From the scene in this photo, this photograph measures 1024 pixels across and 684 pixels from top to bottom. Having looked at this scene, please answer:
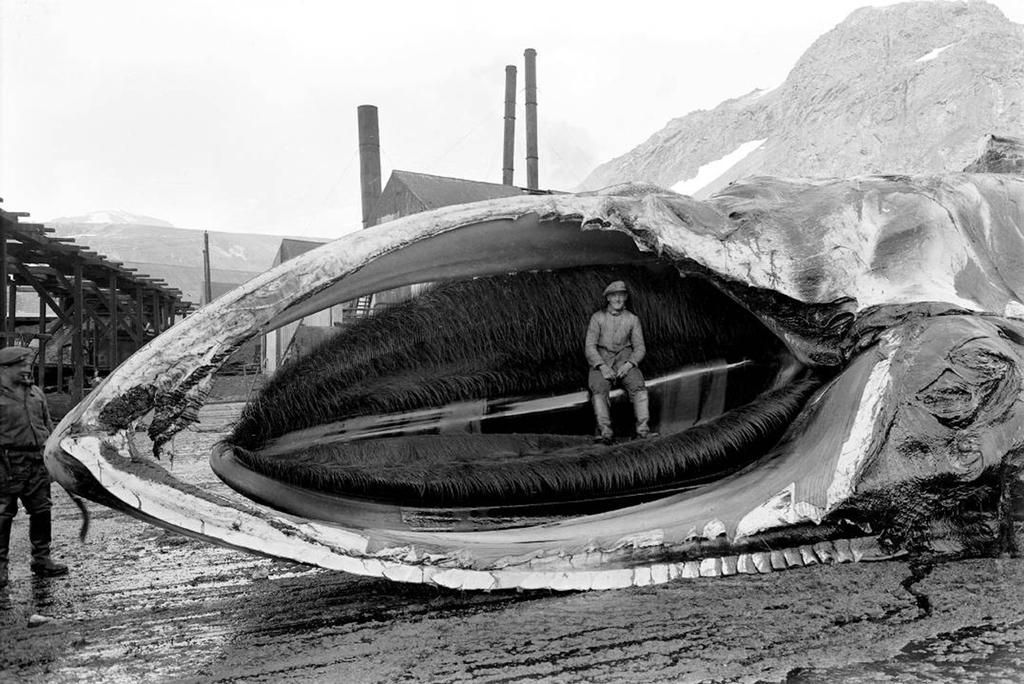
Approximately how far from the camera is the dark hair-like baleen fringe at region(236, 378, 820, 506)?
14.6ft

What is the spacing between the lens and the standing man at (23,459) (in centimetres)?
460

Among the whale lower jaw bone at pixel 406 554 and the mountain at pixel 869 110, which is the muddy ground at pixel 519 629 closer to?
the whale lower jaw bone at pixel 406 554

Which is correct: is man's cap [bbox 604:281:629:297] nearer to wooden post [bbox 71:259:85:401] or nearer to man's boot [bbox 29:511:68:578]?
man's boot [bbox 29:511:68:578]

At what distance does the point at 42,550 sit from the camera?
4.69 metres

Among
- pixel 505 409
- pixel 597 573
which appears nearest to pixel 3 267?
pixel 505 409

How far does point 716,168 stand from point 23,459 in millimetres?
86099

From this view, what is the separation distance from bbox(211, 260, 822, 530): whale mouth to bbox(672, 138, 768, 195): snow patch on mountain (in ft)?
251

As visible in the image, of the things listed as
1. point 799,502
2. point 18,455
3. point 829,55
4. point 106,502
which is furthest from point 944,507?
point 829,55

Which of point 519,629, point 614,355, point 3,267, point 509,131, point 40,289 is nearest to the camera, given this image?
point 519,629

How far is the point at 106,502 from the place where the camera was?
9.81 ft

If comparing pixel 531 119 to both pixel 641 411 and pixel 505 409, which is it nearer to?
pixel 505 409

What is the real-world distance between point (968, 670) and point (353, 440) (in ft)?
10.00

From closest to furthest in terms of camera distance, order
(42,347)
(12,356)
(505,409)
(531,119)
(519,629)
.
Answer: (519,629)
(12,356)
(505,409)
(42,347)
(531,119)

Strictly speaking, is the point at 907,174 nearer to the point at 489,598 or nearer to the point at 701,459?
the point at 701,459
